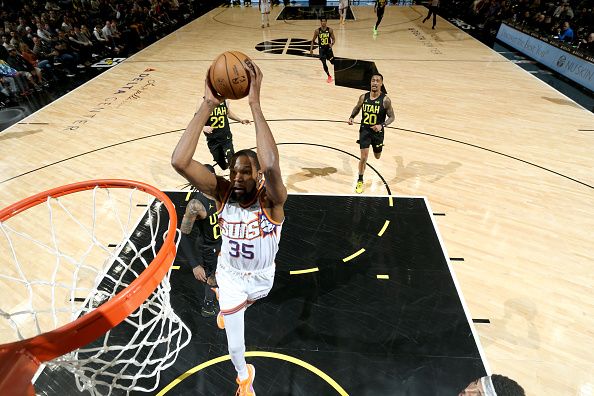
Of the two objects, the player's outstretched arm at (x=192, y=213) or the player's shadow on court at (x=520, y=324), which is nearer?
the player's outstretched arm at (x=192, y=213)

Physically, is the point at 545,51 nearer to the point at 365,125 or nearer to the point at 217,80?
the point at 365,125

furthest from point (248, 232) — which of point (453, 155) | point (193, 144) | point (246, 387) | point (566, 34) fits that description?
point (566, 34)

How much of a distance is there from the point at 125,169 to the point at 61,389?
163 inches

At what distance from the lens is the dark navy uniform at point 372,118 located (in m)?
5.41

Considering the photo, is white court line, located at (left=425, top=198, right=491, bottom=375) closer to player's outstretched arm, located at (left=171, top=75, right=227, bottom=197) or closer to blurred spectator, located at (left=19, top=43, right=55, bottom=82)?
player's outstretched arm, located at (left=171, top=75, right=227, bottom=197)

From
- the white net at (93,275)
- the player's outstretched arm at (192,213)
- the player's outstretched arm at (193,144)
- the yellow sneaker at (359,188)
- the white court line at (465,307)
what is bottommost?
the white net at (93,275)

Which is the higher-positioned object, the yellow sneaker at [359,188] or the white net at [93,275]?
the yellow sneaker at [359,188]

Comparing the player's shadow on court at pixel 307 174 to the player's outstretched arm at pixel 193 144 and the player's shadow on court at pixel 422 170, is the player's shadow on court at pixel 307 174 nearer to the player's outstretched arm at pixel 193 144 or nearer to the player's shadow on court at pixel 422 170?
the player's shadow on court at pixel 422 170

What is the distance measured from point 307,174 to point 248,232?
403 centimetres

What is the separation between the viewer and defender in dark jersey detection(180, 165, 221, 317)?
3295 mm

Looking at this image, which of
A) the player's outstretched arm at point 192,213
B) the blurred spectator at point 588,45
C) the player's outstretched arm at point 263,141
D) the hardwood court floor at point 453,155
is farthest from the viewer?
the blurred spectator at point 588,45

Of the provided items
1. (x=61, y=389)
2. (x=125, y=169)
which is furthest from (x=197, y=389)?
(x=125, y=169)

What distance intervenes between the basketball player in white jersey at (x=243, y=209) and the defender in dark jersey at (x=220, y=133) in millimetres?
2929

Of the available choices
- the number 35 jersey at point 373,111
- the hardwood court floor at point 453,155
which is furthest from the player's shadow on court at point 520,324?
the number 35 jersey at point 373,111
